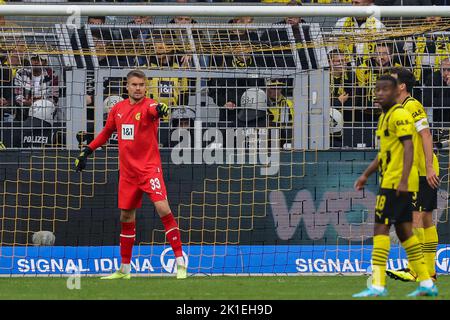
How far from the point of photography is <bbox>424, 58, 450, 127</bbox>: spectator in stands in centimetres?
1430

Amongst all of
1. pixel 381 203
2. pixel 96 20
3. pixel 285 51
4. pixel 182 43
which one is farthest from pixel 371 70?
pixel 381 203

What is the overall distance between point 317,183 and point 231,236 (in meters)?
1.22

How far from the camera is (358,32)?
557 inches

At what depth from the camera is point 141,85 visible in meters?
11.9

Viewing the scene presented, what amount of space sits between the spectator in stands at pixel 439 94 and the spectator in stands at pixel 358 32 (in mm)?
836

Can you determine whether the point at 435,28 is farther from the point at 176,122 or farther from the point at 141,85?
the point at 141,85

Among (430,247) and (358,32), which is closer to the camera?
(430,247)

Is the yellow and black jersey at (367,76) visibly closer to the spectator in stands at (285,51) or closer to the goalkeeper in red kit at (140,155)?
the spectator in stands at (285,51)

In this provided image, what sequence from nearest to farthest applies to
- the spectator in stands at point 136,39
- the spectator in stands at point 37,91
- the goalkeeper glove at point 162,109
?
the goalkeeper glove at point 162,109
the spectator in stands at point 37,91
the spectator in stands at point 136,39

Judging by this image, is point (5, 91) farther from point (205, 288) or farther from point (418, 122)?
point (418, 122)

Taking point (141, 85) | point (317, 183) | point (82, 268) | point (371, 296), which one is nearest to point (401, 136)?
point (371, 296)

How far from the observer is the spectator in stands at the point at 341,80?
14.2 metres

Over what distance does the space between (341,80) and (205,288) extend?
4.40 metres

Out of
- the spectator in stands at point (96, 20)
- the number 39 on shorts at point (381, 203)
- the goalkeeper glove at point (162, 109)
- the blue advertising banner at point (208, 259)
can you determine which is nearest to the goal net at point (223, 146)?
the blue advertising banner at point (208, 259)
